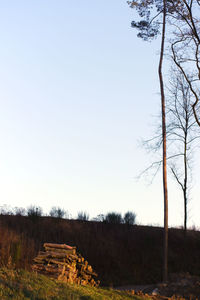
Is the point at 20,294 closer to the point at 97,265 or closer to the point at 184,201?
the point at 97,265

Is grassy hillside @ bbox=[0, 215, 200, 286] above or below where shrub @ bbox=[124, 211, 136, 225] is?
below

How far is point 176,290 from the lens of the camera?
14.6m

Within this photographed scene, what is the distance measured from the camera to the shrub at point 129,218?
24.5 metres

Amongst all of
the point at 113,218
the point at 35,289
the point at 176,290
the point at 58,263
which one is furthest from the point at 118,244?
the point at 35,289

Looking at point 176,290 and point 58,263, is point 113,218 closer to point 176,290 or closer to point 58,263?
point 176,290

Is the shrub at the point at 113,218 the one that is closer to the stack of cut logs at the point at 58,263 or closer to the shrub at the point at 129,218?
the shrub at the point at 129,218

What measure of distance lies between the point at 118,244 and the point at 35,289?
A: 12206 millimetres

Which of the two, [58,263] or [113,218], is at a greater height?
[113,218]

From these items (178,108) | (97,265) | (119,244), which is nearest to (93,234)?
(119,244)

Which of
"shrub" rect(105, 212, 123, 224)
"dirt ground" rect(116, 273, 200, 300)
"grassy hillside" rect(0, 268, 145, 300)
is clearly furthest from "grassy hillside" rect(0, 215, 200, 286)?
"grassy hillside" rect(0, 268, 145, 300)

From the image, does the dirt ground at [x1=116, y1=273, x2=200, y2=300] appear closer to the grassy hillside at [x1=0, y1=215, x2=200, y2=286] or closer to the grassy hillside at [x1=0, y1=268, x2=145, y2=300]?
the grassy hillside at [x1=0, y1=215, x2=200, y2=286]

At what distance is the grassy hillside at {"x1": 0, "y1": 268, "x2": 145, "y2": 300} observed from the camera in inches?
309

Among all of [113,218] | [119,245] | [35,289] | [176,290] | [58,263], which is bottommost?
[176,290]

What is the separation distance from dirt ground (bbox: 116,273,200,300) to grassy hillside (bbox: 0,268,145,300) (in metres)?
4.19
